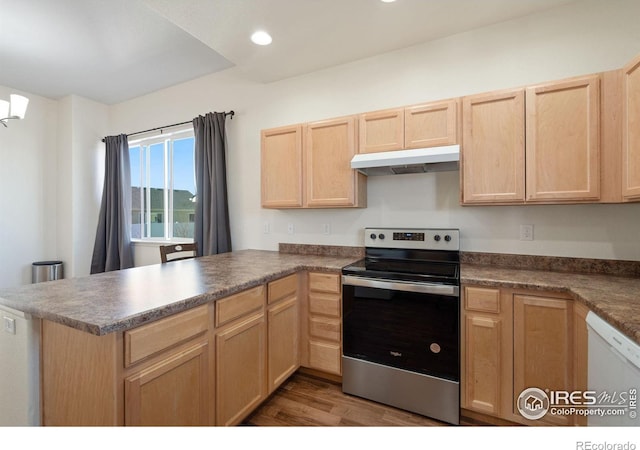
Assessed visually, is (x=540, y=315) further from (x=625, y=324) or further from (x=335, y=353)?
(x=335, y=353)

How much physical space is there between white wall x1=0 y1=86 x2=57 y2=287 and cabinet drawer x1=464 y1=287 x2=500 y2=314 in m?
5.35

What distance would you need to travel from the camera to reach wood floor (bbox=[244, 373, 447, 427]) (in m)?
1.87

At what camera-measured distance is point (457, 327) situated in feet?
5.97

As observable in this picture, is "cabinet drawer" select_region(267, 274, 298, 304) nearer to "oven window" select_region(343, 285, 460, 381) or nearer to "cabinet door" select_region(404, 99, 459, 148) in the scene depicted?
"oven window" select_region(343, 285, 460, 381)

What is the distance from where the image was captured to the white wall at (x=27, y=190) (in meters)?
3.79

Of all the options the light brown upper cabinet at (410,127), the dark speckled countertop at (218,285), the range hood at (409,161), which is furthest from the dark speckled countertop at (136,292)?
the light brown upper cabinet at (410,127)

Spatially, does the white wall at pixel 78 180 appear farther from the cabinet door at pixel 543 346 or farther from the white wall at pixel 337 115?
the cabinet door at pixel 543 346

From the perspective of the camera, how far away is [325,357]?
7.42 feet

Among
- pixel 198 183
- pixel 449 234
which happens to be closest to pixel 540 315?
pixel 449 234

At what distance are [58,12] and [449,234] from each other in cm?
370

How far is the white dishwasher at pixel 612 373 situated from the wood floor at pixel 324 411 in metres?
0.90

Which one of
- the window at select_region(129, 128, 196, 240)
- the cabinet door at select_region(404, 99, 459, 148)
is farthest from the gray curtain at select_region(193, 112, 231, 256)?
the cabinet door at select_region(404, 99, 459, 148)

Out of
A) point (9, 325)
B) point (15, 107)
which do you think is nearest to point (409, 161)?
point (9, 325)

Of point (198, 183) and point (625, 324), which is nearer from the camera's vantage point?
point (625, 324)
